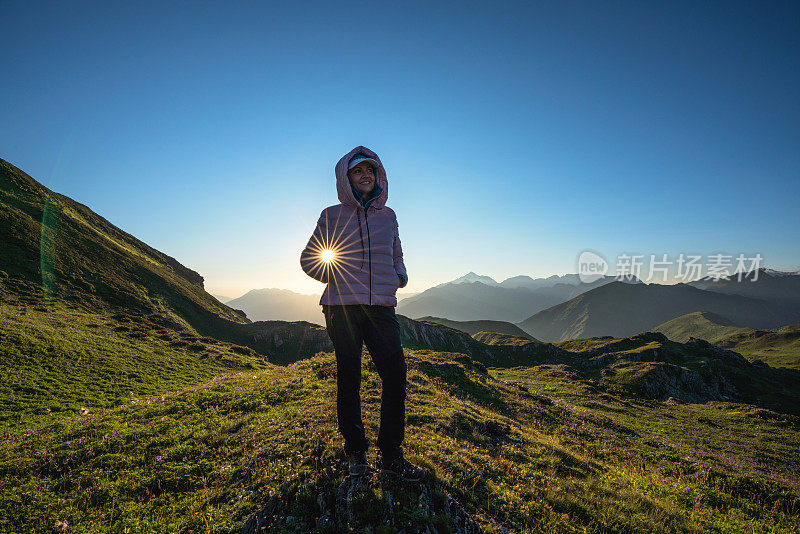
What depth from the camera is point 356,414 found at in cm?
493

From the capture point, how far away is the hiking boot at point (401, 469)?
15.5 feet

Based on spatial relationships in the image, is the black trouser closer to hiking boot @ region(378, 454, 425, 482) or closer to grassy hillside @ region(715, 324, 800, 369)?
hiking boot @ region(378, 454, 425, 482)

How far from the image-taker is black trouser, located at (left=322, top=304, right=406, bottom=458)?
465 centimetres

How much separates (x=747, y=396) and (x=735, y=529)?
220 feet

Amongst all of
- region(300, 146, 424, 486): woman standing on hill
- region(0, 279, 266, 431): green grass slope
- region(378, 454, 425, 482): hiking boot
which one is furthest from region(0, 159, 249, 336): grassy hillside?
region(378, 454, 425, 482): hiking boot

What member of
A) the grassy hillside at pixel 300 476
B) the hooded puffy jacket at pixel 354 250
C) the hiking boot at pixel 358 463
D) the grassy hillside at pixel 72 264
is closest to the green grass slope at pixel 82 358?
the grassy hillside at pixel 72 264

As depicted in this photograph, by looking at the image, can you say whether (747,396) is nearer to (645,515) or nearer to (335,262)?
(645,515)

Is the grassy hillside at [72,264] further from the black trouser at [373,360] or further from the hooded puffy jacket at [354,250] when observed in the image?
the black trouser at [373,360]

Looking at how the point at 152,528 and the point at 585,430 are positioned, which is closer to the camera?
the point at 152,528

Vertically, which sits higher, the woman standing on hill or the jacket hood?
the jacket hood

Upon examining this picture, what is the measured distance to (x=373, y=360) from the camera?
4.80 meters

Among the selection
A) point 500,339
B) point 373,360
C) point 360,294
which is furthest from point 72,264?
point 500,339

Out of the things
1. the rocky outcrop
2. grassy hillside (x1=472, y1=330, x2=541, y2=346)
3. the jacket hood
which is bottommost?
grassy hillside (x1=472, y1=330, x2=541, y2=346)

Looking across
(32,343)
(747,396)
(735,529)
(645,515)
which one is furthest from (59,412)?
(747,396)
